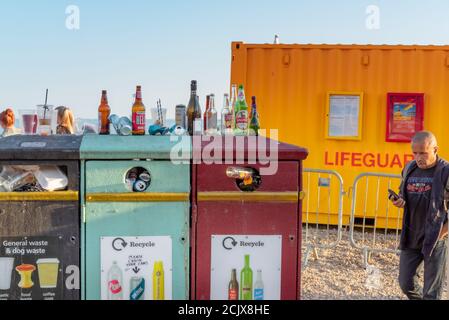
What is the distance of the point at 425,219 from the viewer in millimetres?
4125

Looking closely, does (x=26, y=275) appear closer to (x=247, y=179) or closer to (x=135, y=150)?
(x=135, y=150)

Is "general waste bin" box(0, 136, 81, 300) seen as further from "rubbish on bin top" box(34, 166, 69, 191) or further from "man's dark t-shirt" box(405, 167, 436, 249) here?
"man's dark t-shirt" box(405, 167, 436, 249)

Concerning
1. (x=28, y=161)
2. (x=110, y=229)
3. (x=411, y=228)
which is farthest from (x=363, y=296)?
(x=28, y=161)

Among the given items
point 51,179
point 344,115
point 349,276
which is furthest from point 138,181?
point 344,115

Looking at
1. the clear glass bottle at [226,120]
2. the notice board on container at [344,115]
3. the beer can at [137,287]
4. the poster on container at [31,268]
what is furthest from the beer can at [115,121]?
the notice board on container at [344,115]

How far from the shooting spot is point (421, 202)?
4.16 meters

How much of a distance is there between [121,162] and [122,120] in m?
0.59

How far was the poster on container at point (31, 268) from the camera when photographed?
3.19m

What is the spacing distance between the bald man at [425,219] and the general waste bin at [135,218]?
1.86m

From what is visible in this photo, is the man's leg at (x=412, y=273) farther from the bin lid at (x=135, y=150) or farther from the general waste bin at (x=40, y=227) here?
the general waste bin at (x=40, y=227)

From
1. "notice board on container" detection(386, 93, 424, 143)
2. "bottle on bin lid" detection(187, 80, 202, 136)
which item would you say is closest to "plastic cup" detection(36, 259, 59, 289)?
"bottle on bin lid" detection(187, 80, 202, 136)

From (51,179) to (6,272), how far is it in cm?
63

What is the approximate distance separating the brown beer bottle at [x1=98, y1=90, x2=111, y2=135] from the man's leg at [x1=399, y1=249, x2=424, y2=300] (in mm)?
2534
